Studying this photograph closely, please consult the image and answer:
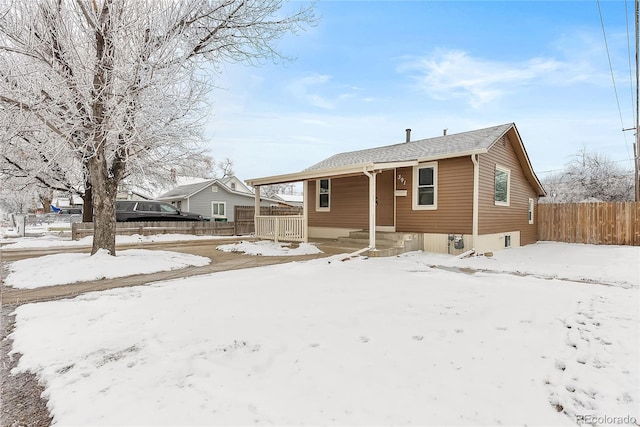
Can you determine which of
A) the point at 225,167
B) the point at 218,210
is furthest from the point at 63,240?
the point at 225,167

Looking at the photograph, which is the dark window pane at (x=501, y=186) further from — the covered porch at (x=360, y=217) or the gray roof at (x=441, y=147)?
the covered porch at (x=360, y=217)

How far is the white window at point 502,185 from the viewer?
33.3ft

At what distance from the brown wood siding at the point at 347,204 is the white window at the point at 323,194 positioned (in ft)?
0.46

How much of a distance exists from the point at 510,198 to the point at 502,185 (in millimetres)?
1052

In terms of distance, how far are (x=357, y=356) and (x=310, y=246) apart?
704 centimetres

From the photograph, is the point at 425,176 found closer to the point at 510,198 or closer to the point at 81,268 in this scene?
the point at 510,198

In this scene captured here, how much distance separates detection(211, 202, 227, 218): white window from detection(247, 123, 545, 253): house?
44.1 feet

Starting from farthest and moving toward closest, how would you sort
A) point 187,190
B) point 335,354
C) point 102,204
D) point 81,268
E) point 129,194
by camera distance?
point 187,190
point 129,194
point 102,204
point 81,268
point 335,354

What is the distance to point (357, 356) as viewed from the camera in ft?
8.44

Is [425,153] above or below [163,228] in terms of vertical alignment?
above

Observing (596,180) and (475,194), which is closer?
(475,194)

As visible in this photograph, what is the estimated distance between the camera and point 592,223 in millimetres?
12711

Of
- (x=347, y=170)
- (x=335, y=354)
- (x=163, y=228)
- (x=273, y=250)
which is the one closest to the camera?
(x=335, y=354)

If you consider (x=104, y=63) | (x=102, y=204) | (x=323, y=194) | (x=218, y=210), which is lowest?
(x=218, y=210)
